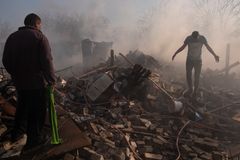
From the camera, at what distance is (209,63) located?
20656 mm

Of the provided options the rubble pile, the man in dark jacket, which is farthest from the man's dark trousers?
the rubble pile

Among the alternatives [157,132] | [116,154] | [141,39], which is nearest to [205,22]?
[141,39]

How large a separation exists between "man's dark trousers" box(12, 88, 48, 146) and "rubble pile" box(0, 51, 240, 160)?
0.27 metres

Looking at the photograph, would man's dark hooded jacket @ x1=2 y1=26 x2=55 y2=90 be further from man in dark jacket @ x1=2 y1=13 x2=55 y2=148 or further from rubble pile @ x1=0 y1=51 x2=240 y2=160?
rubble pile @ x1=0 y1=51 x2=240 y2=160

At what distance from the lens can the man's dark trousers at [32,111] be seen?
5.58 metres

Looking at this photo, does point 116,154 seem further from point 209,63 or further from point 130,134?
point 209,63

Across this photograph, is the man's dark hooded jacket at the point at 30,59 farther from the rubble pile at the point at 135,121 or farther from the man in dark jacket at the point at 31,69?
the rubble pile at the point at 135,121

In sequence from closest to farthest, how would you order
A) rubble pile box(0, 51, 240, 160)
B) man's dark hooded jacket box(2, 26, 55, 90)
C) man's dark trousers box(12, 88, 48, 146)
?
man's dark hooded jacket box(2, 26, 55, 90), man's dark trousers box(12, 88, 48, 146), rubble pile box(0, 51, 240, 160)

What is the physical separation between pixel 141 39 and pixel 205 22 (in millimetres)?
7039

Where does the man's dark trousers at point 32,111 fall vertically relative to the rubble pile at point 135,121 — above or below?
above

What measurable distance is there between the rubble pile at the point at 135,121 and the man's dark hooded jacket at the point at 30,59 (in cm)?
106

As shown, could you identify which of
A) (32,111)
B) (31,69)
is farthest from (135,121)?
(31,69)

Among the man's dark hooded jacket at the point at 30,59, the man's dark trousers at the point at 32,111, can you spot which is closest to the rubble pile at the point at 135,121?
the man's dark trousers at the point at 32,111

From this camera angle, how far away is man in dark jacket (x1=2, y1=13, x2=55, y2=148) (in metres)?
5.41
